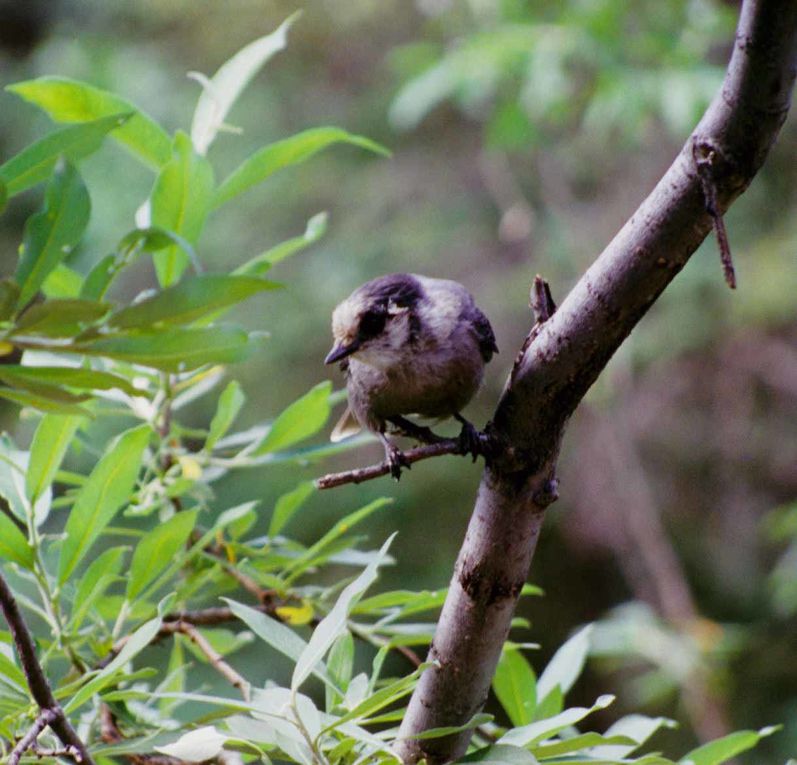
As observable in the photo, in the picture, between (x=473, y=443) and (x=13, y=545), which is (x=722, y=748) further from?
(x=13, y=545)

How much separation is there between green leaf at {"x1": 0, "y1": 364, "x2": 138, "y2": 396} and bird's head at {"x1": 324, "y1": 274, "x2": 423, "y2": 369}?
0.87 meters

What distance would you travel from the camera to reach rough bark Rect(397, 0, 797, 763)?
0.67 m

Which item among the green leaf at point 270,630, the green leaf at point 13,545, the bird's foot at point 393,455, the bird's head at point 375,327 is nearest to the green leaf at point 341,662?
the green leaf at point 270,630

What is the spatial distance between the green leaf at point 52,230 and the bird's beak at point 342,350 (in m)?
0.86

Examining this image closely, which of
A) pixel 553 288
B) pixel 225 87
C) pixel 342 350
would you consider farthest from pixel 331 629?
pixel 553 288

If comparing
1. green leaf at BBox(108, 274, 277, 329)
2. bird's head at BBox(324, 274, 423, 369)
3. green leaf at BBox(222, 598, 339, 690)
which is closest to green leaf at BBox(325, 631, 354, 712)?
green leaf at BBox(222, 598, 339, 690)

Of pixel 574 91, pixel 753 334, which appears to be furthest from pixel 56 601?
pixel 753 334

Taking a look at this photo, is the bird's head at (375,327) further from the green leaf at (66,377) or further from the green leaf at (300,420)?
the green leaf at (66,377)

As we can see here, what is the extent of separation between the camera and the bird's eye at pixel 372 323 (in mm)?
1581

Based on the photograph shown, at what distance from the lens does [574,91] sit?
379 centimetres

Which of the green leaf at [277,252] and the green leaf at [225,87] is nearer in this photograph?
the green leaf at [277,252]

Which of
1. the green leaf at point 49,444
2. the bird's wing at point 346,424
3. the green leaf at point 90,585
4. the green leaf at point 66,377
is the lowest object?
the green leaf at point 90,585

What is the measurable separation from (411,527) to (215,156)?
2.10m

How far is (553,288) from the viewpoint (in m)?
→ 4.19
